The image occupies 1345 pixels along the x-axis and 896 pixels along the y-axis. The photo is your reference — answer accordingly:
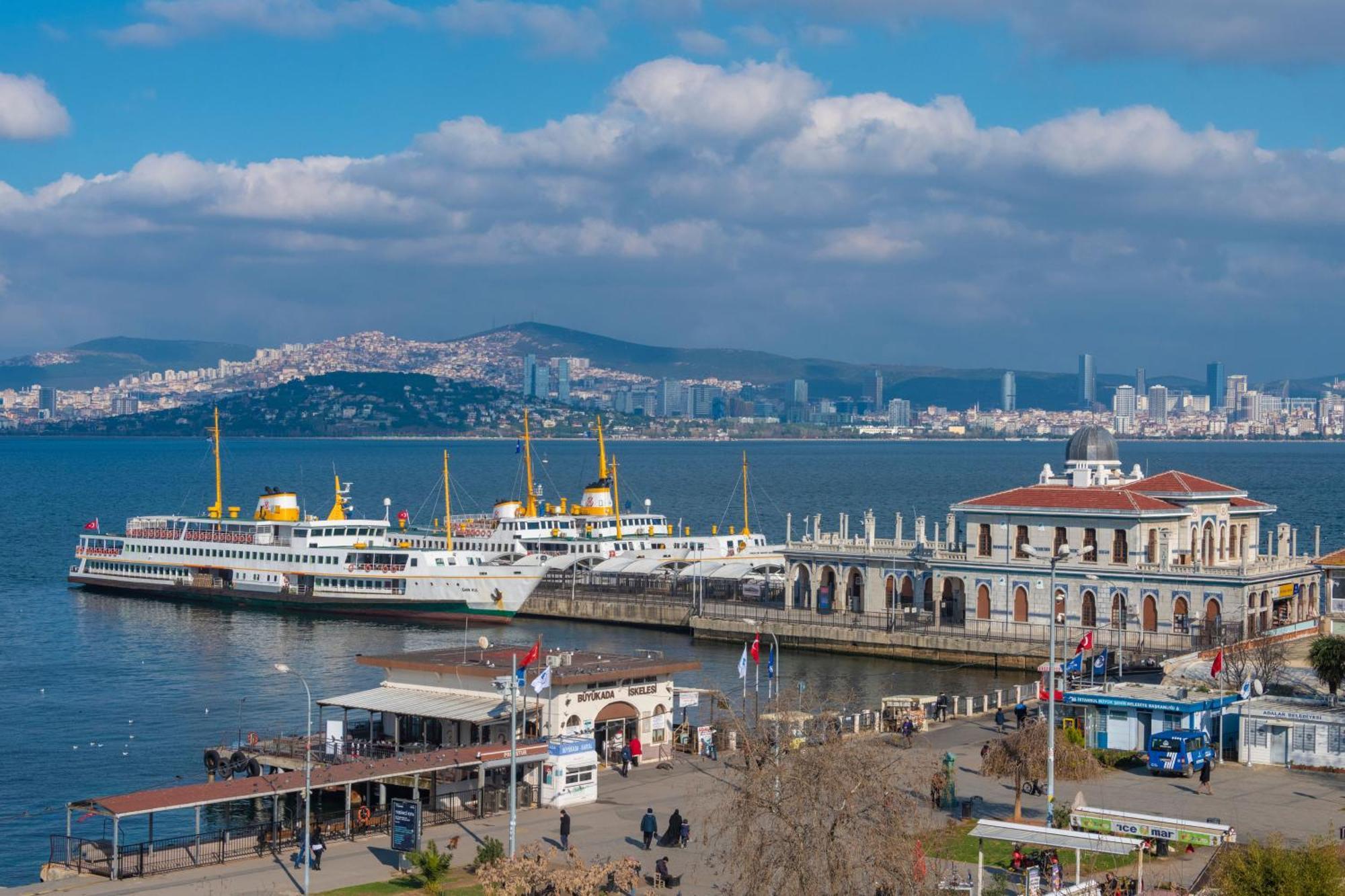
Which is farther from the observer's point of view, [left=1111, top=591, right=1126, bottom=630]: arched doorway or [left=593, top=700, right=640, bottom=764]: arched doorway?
[left=1111, top=591, right=1126, bottom=630]: arched doorway

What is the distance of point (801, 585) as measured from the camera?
74.6 meters

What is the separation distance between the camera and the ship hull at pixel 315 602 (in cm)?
8356

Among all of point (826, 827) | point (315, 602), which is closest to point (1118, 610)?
point (826, 827)

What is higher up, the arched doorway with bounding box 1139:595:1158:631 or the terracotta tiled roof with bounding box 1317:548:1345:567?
the terracotta tiled roof with bounding box 1317:548:1345:567

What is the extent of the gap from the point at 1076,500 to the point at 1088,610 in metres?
4.46

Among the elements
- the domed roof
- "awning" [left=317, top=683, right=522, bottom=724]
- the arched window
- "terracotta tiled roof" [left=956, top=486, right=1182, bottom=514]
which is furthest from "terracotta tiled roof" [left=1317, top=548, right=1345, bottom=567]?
"awning" [left=317, top=683, right=522, bottom=724]

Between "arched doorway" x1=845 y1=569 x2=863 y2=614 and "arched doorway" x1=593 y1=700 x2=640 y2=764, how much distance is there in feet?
105

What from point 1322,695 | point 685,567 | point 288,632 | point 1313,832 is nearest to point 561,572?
point 685,567

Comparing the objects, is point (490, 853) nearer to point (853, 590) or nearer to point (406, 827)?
point (406, 827)

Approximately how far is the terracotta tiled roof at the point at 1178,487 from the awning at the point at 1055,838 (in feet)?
125

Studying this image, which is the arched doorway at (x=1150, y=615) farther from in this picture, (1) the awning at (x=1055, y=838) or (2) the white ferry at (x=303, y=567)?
(2) the white ferry at (x=303, y=567)

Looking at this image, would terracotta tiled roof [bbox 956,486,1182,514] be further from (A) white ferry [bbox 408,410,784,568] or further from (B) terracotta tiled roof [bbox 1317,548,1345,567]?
(A) white ferry [bbox 408,410,784,568]

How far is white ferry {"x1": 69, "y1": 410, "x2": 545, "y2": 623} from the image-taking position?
3307 inches

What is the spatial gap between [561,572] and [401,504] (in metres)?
75.3
